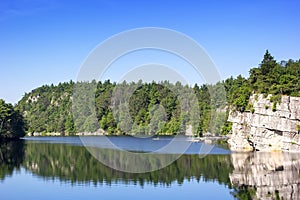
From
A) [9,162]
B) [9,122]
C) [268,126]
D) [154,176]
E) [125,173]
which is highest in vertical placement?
[9,122]

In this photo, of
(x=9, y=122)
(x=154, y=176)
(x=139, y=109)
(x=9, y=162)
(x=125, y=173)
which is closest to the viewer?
(x=154, y=176)

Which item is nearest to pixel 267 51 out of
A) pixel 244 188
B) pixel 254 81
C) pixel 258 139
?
pixel 254 81

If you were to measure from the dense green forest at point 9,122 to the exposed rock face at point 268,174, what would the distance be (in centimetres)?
5424

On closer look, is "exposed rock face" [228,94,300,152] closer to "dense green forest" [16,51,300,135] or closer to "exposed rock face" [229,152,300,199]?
"exposed rock face" [229,152,300,199]

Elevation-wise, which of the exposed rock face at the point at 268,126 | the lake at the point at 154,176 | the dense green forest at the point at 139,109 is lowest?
the lake at the point at 154,176

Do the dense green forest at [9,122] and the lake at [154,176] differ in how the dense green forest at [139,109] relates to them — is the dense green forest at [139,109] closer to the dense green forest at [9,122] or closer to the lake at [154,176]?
the dense green forest at [9,122]

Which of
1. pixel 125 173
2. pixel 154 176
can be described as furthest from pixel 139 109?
pixel 154 176

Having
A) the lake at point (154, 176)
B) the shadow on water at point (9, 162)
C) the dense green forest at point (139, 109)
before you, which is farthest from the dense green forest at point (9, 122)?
the lake at point (154, 176)

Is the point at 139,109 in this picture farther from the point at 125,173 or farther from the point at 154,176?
the point at 154,176

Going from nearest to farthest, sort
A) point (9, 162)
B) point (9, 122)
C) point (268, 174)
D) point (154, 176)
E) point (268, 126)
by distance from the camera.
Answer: point (268, 174)
point (154, 176)
point (9, 162)
point (268, 126)
point (9, 122)

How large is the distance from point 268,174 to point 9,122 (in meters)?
65.6

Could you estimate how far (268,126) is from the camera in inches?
1892

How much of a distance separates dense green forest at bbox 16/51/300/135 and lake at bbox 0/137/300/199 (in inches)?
1160

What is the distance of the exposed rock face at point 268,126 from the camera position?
45281mm
